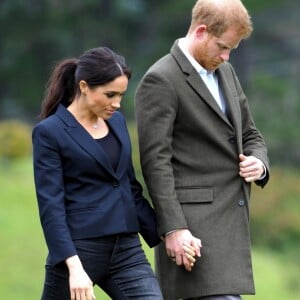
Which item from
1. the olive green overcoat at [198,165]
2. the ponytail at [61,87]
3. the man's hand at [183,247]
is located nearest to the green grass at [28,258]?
Result: the olive green overcoat at [198,165]

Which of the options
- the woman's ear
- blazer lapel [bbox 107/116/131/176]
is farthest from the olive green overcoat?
the woman's ear

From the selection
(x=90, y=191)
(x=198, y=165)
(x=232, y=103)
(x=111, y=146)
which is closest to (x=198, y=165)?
(x=198, y=165)

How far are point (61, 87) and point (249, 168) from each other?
2.78ft

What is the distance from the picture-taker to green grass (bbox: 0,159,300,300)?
40.3ft

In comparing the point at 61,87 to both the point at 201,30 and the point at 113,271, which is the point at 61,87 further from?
the point at 113,271

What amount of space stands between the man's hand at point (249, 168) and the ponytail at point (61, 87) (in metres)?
0.77

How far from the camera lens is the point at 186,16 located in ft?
87.7

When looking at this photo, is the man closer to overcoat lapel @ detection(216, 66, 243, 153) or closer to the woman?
overcoat lapel @ detection(216, 66, 243, 153)

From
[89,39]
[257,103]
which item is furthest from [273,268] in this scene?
[89,39]

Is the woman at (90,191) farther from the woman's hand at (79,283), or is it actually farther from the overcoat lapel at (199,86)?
the overcoat lapel at (199,86)

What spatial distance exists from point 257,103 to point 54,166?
1923 cm

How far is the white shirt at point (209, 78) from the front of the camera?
562 centimetres

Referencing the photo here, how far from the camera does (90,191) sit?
528 centimetres

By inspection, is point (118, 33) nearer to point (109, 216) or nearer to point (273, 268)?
point (273, 268)
